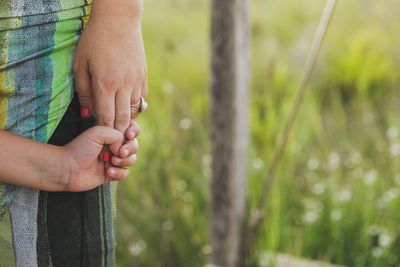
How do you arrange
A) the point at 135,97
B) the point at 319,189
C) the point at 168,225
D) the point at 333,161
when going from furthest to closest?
the point at 333,161, the point at 319,189, the point at 168,225, the point at 135,97

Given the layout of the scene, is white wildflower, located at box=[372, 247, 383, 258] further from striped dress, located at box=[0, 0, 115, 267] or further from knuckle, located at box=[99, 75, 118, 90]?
knuckle, located at box=[99, 75, 118, 90]

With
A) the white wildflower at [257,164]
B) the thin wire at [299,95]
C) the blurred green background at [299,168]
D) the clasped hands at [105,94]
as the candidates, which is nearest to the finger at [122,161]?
the clasped hands at [105,94]

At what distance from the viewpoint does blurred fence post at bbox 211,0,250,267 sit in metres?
2.64

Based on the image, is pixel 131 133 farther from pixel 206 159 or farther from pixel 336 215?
pixel 206 159

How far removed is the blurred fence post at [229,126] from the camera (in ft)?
8.68

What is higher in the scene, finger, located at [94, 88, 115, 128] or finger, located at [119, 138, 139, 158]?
finger, located at [94, 88, 115, 128]

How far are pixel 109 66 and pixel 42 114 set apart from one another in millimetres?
137

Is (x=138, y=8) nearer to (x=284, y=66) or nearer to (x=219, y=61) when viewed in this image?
(x=219, y=61)

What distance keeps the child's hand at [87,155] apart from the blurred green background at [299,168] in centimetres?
165

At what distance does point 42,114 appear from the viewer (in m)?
1.28

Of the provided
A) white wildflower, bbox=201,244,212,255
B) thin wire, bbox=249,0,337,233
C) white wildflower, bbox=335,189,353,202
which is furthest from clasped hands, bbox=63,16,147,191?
white wildflower, bbox=335,189,353,202

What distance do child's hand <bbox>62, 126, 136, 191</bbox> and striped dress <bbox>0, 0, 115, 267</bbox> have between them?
5cm

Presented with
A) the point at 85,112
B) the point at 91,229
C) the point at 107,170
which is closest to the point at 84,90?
the point at 85,112

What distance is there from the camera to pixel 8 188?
1281mm
